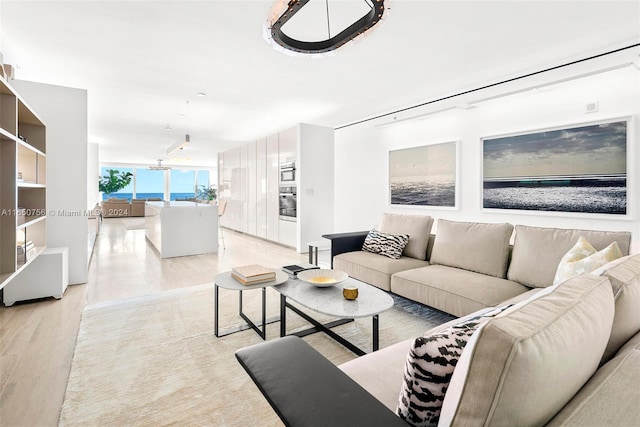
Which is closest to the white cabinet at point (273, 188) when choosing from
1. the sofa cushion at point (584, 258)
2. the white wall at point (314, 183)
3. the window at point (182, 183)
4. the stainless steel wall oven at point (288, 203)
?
the stainless steel wall oven at point (288, 203)

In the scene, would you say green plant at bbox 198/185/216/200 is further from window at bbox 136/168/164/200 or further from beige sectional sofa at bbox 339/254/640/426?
beige sectional sofa at bbox 339/254/640/426

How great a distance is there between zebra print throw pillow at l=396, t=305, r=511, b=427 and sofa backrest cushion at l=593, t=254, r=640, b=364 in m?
0.47

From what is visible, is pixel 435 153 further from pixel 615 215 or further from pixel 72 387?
pixel 72 387

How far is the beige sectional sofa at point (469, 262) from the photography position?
228cm

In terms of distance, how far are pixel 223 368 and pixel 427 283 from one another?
164cm

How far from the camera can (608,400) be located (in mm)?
658

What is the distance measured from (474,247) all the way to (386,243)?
0.91m

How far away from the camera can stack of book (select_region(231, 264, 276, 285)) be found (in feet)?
7.54

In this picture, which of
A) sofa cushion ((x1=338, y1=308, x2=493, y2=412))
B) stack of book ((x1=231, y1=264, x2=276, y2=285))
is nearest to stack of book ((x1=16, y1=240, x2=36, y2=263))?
stack of book ((x1=231, y1=264, x2=276, y2=285))

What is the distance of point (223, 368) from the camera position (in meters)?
1.99

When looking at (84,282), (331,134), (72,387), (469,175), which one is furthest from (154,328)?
(331,134)

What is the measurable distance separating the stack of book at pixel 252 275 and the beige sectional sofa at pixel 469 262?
3.73ft

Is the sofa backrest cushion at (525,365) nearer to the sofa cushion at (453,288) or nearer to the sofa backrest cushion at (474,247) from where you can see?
the sofa cushion at (453,288)

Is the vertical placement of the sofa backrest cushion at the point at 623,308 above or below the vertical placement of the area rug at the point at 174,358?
above
